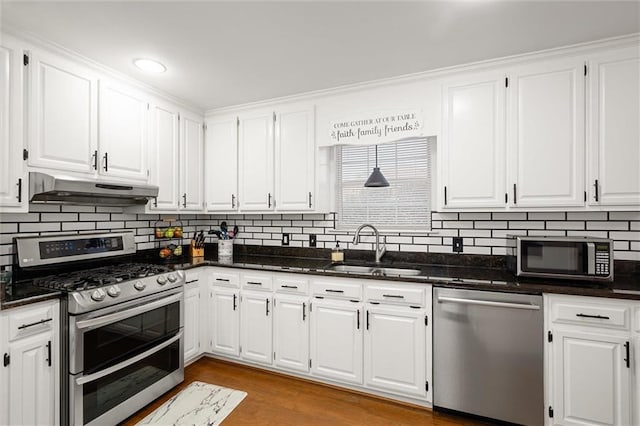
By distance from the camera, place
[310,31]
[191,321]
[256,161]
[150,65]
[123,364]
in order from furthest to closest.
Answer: [256,161]
[191,321]
[150,65]
[123,364]
[310,31]

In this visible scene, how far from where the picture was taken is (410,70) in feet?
8.37

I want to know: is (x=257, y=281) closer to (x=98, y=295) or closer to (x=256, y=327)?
(x=256, y=327)

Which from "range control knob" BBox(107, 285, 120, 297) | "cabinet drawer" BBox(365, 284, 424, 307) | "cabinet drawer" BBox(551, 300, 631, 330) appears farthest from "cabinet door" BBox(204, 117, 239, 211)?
"cabinet drawer" BBox(551, 300, 631, 330)

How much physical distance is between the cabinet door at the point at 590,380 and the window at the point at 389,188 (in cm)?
133

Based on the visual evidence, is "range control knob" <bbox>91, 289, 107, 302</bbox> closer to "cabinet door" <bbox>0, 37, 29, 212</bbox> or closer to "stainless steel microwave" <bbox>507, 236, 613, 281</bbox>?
"cabinet door" <bbox>0, 37, 29, 212</bbox>

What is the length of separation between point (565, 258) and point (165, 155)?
3.35 m

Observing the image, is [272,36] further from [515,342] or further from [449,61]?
[515,342]

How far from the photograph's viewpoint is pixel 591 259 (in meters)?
2.01

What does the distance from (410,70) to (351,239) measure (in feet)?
5.22

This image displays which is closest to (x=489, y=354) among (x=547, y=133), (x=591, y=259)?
(x=591, y=259)

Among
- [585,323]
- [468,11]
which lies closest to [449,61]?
A: [468,11]

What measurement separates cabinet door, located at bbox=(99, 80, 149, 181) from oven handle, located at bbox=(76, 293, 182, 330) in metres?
1.07

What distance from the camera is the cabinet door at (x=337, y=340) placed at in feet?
8.02

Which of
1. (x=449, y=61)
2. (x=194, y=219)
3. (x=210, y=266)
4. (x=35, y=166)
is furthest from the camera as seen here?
(x=194, y=219)
